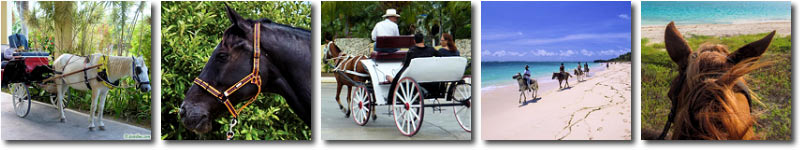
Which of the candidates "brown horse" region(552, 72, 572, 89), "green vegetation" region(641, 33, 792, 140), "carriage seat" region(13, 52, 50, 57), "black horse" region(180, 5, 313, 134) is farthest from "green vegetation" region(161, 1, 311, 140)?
"green vegetation" region(641, 33, 792, 140)

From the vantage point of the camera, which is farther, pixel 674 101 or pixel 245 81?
pixel 674 101

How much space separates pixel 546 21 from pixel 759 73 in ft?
5.97

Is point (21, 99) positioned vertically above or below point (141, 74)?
below

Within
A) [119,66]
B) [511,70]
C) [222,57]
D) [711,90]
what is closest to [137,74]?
[119,66]

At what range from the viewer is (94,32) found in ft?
19.0

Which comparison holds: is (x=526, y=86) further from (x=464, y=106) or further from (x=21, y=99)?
(x=21, y=99)

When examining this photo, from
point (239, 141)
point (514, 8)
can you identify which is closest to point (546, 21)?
point (514, 8)

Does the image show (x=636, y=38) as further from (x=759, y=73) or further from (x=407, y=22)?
(x=407, y=22)

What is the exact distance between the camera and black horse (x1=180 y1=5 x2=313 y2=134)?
4570 millimetres

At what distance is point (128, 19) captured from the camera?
18.9ft

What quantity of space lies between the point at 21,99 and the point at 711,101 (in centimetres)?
561

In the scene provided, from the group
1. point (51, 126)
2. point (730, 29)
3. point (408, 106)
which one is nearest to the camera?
point (408, 106)

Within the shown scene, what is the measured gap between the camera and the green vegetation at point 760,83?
562cm

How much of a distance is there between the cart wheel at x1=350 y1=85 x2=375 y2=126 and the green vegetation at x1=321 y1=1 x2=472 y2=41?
488 millimetres
